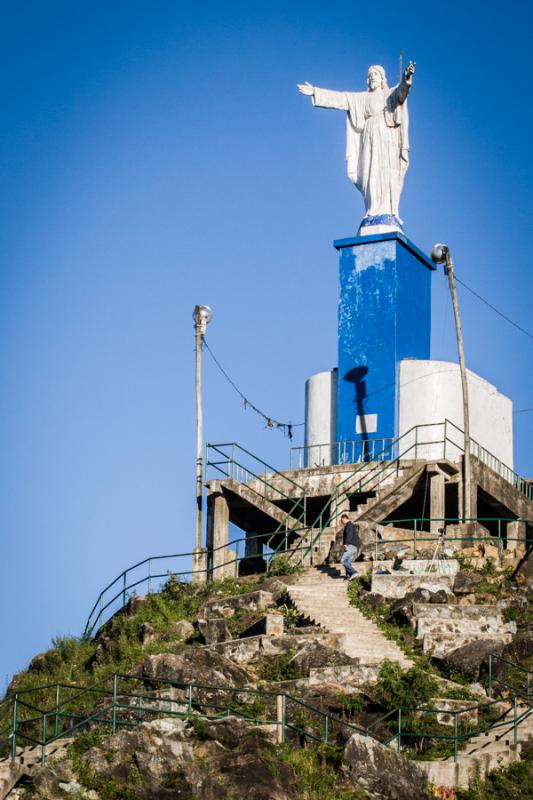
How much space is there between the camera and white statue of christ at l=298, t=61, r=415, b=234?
48.8 meters

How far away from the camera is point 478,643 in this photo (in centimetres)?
3438

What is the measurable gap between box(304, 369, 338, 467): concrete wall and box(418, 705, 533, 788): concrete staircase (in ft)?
53.8

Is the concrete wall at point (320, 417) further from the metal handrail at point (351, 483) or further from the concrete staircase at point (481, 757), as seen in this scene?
A: the concrete staircase at point (481, 757)

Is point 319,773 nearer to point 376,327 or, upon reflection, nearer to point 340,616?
point 340,616

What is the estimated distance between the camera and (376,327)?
156 ft

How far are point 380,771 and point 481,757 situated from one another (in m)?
2.14

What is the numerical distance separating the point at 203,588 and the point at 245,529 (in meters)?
6.47

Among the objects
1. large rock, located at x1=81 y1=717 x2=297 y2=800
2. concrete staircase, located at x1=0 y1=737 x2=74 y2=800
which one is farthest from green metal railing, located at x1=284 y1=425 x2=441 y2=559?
concrete staircase, located at x1=0 y1=737 x2=74 y2=800

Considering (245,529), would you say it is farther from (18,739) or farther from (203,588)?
(18,739)

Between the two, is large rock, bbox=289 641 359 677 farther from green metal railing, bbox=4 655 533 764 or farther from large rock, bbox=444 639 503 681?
green metal railing, bbox=4 655 533 764

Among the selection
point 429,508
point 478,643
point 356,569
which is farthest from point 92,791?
point 429,508

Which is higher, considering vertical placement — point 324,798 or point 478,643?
point 478,643

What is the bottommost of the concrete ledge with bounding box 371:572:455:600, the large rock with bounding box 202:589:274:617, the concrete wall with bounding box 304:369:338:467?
the large rock with bounding box 202:589:274:617

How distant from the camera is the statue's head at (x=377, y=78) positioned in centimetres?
4934
